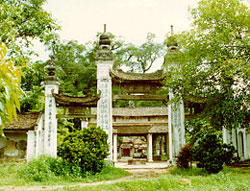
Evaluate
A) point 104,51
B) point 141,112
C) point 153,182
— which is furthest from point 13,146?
point 141,112

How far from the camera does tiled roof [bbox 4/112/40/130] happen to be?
42.8 feet

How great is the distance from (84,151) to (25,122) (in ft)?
16.5

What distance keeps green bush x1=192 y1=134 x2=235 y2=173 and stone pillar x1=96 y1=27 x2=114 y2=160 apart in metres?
4.25

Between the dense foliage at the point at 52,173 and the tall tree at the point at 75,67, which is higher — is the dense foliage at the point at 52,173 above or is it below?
below

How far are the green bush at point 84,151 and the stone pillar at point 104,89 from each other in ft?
7.71

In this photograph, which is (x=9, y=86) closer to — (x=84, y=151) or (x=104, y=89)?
(x=84, y=151)

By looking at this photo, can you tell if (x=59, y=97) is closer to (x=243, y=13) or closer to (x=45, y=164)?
(x=45, y=164)

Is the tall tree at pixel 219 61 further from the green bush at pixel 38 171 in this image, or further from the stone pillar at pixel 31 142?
the stone pillar at pixel 31 142

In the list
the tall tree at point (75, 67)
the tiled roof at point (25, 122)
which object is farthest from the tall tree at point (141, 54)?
the tiled roof at point (25, 122)

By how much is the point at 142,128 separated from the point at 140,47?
1229 cm

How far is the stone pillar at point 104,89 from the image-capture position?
41.5 feet

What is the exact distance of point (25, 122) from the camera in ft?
43.7

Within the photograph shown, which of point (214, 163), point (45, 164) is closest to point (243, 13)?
point (214, 163)

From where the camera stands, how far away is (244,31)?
9188 millimetres
